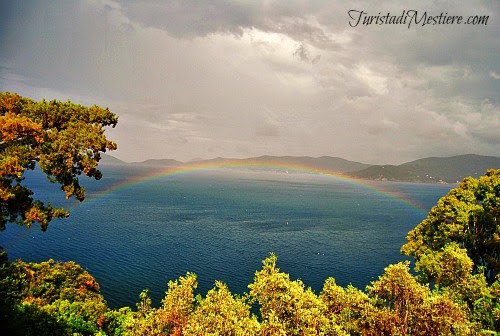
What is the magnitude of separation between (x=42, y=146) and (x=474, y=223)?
119 ft

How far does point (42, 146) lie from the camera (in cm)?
1588

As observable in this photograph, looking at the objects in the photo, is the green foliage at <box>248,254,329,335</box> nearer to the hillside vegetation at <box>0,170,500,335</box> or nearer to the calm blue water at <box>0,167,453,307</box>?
the hillside vegetation at <box>0,170,500,335</box>

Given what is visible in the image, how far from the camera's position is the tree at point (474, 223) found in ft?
87.8

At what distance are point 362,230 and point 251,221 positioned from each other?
46.0 meters

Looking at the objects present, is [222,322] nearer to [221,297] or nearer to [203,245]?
[221,297]

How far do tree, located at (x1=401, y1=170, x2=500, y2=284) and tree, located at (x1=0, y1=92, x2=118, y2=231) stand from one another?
30.2 metres

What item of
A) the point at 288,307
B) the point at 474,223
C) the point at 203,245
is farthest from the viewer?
the point at 203,245

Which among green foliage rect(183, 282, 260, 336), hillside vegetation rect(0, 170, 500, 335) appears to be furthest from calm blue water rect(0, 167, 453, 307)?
green foliage rect(183, 282, 260, 336)

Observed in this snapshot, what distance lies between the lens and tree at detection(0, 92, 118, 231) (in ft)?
48.9

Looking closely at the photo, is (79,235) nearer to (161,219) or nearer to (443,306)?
(161,219)

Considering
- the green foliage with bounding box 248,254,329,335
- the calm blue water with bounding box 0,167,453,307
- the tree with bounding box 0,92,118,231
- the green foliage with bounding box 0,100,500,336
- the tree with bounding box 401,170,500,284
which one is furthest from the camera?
the calm blue water with bounding box 0,167,453,307

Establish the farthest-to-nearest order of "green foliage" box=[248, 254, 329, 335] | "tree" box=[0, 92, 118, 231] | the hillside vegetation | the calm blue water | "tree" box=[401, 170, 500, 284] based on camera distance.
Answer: the calm blue water < "tree" box=[401, 170, 500, 284] < "tree" box=[0, 92, 118, 231] < the hillside vegetation < "green foliage" box=[248, 254, 329, 335]

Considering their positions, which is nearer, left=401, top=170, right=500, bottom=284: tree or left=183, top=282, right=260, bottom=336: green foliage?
left=183, top=282, right=260, bottom=336: green foliage

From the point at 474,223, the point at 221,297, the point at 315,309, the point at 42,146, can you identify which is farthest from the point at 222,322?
the point at 474,223
